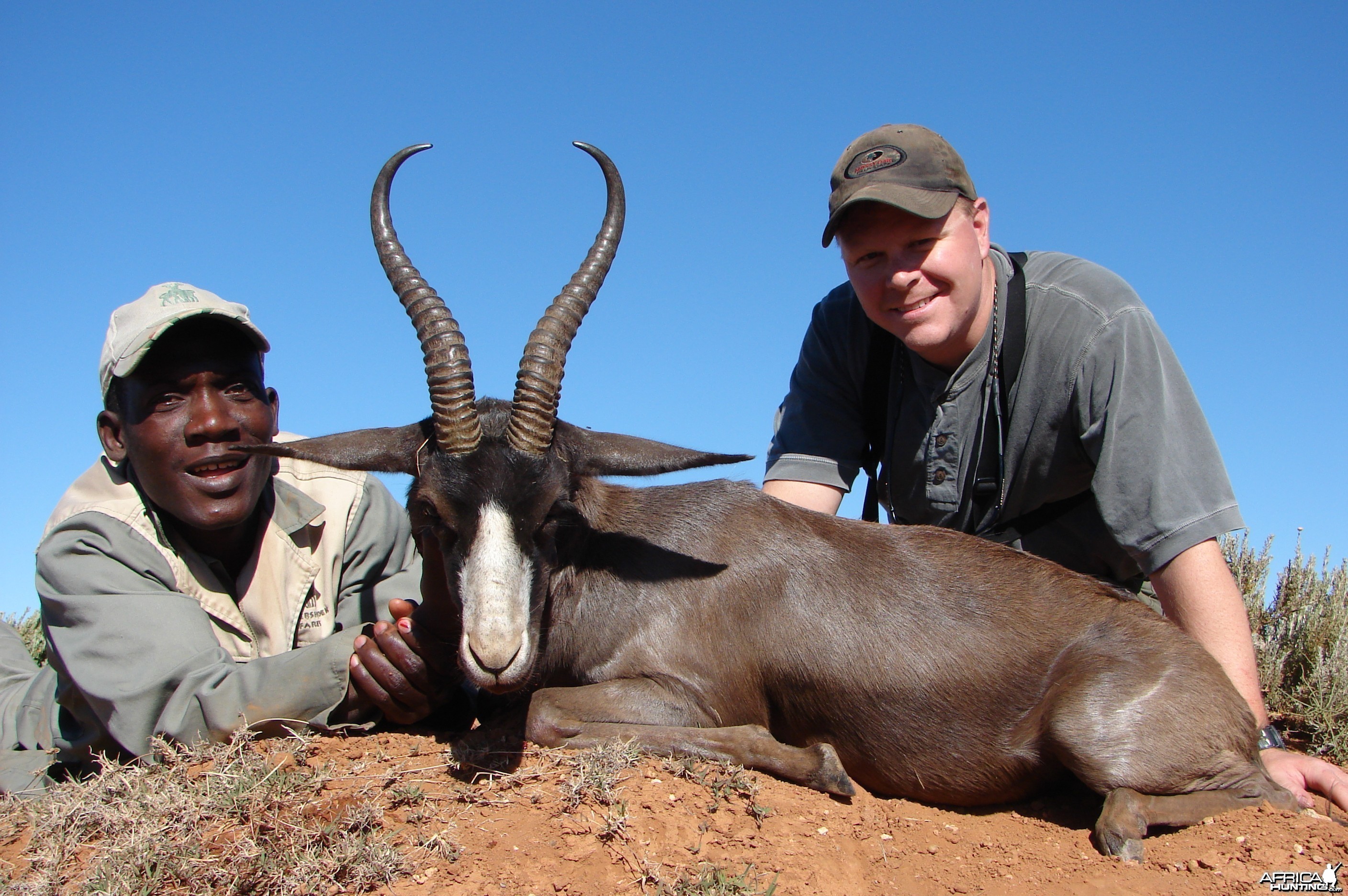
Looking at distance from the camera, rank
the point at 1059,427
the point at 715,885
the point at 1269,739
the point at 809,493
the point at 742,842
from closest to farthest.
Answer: the point at 715,885
the point at 742,842
the point at 1269,739
the point at 1059,427
the point at 809,493

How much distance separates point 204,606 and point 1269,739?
19.5 feet

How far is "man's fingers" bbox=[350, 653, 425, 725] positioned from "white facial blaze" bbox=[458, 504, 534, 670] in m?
0.83

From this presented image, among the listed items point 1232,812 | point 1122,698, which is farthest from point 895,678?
point 1232,812

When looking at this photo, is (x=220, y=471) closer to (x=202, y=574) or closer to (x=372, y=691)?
(x=202, y=574)

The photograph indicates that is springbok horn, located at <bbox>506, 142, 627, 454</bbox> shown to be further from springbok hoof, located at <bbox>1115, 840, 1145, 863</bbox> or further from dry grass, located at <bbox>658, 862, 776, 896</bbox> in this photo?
springbok hoof, located at <bbox>1115, 840, 1145, 863</bbox>

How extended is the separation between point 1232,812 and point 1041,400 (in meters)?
2.44

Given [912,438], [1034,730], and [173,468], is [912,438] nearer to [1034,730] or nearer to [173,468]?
[1034,730]

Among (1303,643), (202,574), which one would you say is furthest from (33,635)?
(1303,643)

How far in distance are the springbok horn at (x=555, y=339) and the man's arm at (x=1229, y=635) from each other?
11.0ft

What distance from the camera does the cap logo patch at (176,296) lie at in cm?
564

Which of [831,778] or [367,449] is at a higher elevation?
[367,449]

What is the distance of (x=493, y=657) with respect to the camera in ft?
13.7

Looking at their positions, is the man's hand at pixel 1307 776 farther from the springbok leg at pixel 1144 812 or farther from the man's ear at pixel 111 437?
the man's ear at pixel 111 437

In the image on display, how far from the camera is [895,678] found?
5102mm
